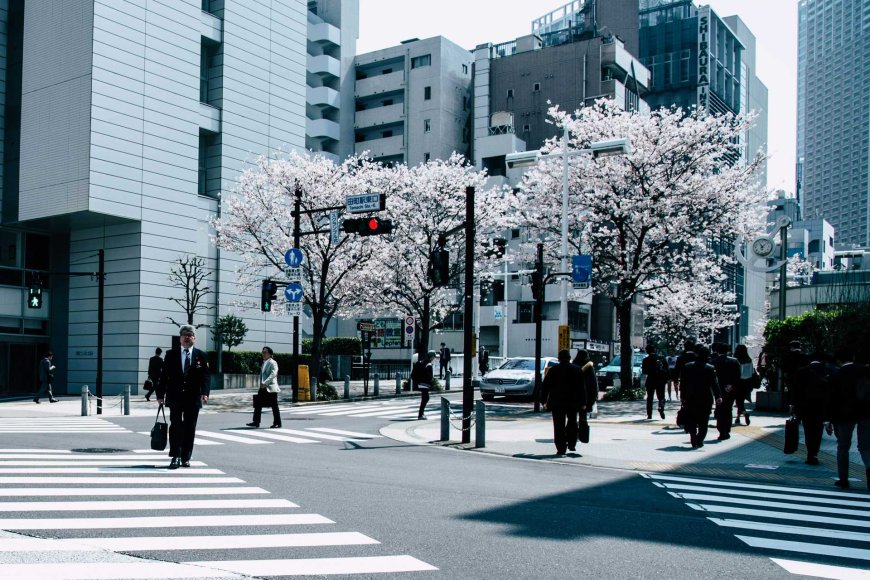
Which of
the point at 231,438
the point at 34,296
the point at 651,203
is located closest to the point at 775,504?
the point at 231,438

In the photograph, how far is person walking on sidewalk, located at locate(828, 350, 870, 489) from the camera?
1002 centimetres

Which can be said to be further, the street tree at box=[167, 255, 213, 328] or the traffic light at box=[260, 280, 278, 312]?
the street tree at box=[167, 255, 213, 328]

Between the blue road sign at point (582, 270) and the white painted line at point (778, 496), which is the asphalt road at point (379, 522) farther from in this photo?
the blue road sign at point (582, 270)

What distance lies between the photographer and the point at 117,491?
8.58 metres

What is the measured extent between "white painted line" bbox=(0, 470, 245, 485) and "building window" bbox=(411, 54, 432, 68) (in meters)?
67.6

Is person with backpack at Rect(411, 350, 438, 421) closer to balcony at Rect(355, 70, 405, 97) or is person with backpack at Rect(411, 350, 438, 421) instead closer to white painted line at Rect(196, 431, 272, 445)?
white painted line at Rect(196, 431, 272, 445)

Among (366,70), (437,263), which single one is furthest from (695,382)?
(366,70)

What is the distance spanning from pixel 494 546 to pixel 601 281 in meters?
25.5

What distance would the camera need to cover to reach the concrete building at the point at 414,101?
7306cm

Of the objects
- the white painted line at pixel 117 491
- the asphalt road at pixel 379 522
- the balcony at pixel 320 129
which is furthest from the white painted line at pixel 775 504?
the balcony at pixel 320 129

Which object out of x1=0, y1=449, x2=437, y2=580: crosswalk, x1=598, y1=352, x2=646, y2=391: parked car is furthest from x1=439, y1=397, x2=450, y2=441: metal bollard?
x1=598, y1=352, x2=646, y2=391: parked car

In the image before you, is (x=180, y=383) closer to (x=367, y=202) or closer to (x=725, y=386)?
(x=725, y=386)

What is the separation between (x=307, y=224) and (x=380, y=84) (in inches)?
1816

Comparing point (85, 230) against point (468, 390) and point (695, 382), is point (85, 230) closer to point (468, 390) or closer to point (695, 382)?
point (468, 390)
